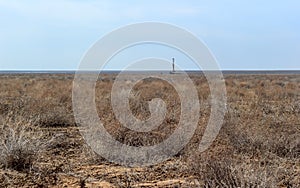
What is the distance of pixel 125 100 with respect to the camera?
11375 millimetres

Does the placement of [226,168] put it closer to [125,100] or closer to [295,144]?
[295,144]

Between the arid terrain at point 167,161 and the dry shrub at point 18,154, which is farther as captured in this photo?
the dry shrub at point 18,154

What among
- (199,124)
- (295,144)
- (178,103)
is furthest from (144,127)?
(178,103)

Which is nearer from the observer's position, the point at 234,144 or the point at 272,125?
the point at 234,144

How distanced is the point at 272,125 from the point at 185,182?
4465 mm

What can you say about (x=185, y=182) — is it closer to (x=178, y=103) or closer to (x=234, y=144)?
(x=234, y=144)

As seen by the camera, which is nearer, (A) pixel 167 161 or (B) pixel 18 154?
(B) pixel 18 154

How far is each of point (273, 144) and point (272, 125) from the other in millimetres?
2177

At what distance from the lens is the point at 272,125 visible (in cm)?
930

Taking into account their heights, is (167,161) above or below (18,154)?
below

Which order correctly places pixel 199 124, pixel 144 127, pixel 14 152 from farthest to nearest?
1. pixel 199 124
2. pixel 144 127
3. pixel 14 152

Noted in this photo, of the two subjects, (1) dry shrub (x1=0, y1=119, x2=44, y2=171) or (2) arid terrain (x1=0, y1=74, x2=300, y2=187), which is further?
(1) dry shrub (x1=0, y1=119, x2=44, y2=171)

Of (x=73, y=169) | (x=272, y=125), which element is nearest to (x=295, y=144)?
(x=272, y=125)

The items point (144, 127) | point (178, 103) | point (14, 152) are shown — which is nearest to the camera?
point (14, 152)
